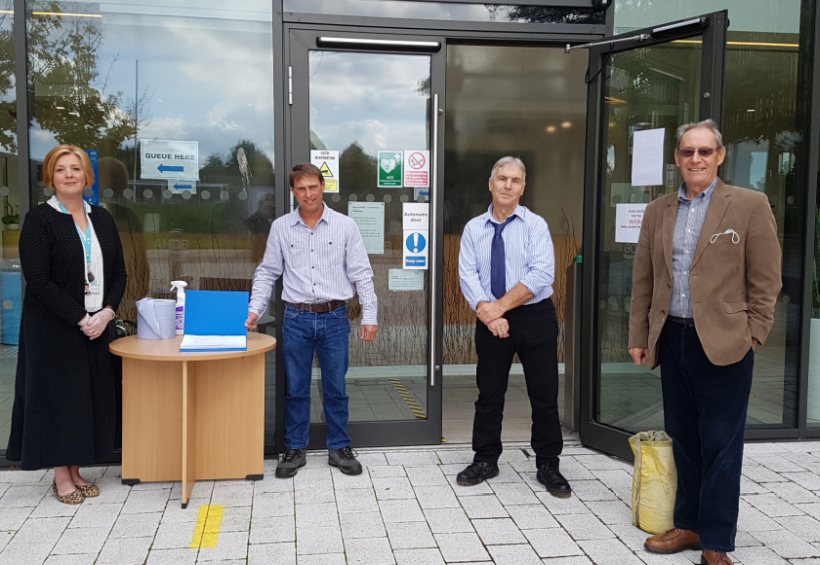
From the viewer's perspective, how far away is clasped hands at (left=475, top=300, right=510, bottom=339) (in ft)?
12.1

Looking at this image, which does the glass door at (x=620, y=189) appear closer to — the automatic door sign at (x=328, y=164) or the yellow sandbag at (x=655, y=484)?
the yellow sandbag at (x=655, y=484)

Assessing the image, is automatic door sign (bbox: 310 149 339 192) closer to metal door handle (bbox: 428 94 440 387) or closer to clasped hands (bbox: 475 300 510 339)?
metal door handle (bbox: 428 94 440 387)

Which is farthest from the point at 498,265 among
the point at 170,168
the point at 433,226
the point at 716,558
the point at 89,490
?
the point at 89,490

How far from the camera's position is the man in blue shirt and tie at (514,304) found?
3.71 metres

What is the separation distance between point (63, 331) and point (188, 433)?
82cm

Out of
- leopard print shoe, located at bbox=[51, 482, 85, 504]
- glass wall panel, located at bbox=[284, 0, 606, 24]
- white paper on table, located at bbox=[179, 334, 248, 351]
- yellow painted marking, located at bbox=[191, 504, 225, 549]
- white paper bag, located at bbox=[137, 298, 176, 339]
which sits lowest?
yellow painted marking, located at bbox=[191, 504, 225, 549]

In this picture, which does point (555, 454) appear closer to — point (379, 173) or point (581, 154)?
point (379, 173)

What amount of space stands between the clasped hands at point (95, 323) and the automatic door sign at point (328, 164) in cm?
147

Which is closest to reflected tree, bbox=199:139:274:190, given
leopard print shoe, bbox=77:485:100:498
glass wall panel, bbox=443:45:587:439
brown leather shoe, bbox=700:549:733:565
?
leopard print shoe, bbox=77:485:100:498

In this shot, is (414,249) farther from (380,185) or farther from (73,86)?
(73,86)

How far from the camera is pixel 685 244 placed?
2996 mm

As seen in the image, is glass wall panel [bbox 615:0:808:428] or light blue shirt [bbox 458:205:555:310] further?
glass wall panel [bbox 615:0:808:428]

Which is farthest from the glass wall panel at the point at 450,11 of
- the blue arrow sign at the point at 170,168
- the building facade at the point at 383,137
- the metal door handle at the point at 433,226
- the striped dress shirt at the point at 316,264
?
the striped dress shirt at the point at 316,264

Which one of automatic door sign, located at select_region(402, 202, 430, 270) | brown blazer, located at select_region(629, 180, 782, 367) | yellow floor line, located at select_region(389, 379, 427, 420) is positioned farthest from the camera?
yellow floor line, located at select_region(389, 379, 427, 420)
